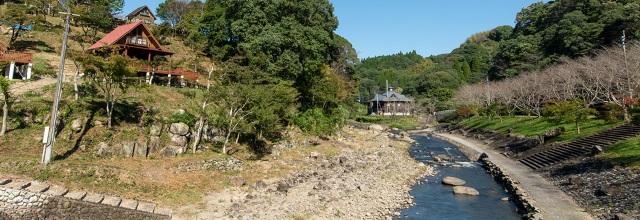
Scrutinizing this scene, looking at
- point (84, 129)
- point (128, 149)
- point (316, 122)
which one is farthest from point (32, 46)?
point (316, 122)

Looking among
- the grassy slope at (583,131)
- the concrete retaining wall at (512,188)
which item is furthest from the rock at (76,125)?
the grassy slope at (583,131)

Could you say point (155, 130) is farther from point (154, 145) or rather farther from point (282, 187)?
point (282, 187)

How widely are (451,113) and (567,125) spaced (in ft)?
169

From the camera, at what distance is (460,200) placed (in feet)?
76.9

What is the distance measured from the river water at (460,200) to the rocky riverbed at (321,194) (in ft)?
3.04

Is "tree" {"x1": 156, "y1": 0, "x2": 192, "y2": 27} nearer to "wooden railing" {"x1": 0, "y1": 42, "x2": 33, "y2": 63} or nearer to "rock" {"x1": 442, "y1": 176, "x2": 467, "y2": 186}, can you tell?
"wooden railing" {"x1": 0, "y1": 42, "x2": 33, "y2": 63}

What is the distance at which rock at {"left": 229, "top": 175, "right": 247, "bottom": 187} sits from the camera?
2169cm

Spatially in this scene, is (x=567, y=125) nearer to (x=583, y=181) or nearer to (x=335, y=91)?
(x=583, y=181)

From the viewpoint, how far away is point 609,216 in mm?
16203

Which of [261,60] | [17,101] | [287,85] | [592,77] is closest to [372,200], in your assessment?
[287,85]

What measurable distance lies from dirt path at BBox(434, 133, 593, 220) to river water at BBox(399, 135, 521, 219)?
143 centimetres

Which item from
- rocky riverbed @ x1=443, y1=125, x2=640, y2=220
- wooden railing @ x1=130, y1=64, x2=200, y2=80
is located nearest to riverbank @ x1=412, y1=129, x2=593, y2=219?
rocky riverbed @ x1=443, y1=125, x2=640, y2=220

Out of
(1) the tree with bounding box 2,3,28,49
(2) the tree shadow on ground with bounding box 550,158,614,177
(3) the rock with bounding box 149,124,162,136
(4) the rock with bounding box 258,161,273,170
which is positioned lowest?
(4) the rock with bounding box 258,161,273,170

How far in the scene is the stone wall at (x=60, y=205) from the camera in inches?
568
